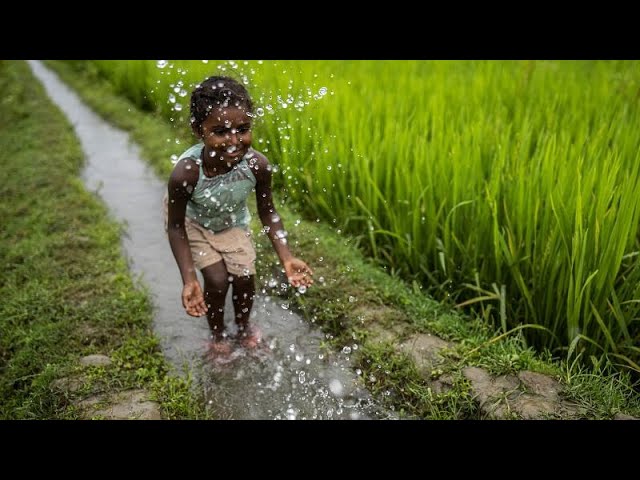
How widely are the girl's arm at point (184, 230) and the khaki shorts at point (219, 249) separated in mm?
110

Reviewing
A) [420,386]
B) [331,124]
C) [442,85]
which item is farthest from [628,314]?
[442,85]

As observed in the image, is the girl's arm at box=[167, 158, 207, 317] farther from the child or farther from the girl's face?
the girl's face

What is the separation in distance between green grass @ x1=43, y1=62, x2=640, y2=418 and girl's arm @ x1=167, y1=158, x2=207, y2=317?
2.46 ft

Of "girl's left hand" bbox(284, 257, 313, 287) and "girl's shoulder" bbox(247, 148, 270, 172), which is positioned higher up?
"girl's shoulder" bbox(247, 148, 270, 172)

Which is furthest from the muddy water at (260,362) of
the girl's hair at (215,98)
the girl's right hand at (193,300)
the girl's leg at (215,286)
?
the girl's hair at (215,98)

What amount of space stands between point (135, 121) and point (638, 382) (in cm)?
516

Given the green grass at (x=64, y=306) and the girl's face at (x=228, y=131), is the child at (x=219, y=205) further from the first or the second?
the green grass at (x=64, y=306)

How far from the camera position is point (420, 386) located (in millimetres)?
→ 2213

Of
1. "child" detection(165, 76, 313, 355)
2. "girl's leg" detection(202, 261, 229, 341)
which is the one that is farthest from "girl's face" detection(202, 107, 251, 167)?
"girl's leg" detection(202, 261, 229, 341)

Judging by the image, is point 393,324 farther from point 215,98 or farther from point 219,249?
point 215,98

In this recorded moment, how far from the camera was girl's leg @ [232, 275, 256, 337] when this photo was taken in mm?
2400

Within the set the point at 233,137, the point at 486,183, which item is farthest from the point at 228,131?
the point at 486,183

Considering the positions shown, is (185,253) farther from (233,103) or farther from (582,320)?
(582,320)

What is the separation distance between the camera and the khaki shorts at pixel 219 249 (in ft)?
7.58
